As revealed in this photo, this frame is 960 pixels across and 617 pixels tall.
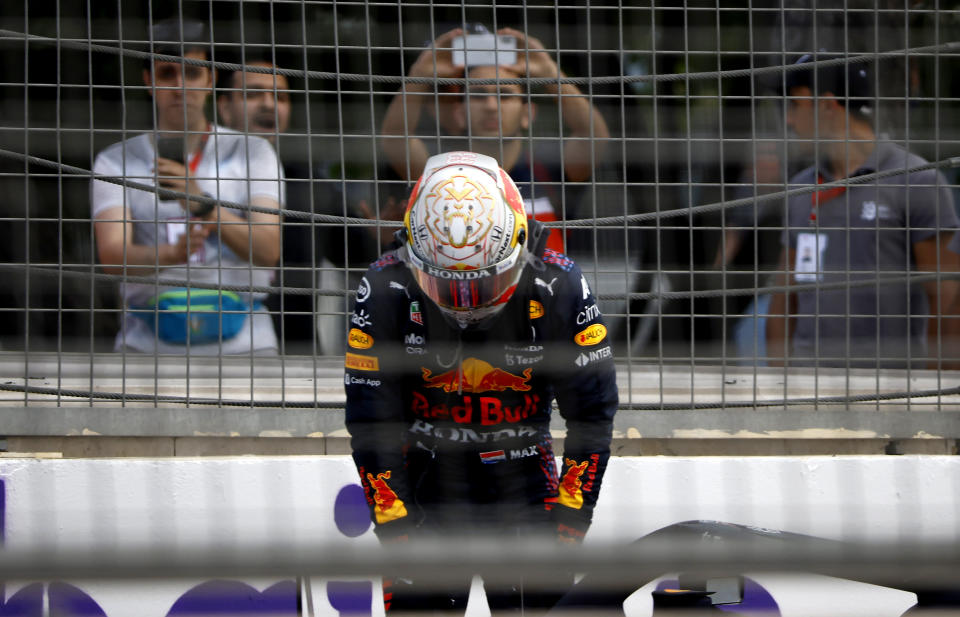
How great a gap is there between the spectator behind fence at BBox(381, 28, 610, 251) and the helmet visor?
26.7 inches

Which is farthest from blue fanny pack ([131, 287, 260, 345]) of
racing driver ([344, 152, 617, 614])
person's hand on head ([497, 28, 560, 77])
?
person's hand on head ([497, 28, 560, 77])

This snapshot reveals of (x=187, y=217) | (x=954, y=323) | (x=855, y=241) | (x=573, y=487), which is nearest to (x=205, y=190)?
(x=187, y=217)

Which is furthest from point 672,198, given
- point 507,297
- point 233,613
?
point 233,613

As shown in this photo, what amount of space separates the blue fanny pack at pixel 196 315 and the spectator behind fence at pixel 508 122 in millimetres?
654

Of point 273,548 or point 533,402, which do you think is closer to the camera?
point 273,548

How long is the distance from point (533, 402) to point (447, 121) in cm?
97

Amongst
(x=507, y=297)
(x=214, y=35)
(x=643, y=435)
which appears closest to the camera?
(x=507, y=297)

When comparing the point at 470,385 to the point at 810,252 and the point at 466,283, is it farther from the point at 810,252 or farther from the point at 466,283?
the point at 810,252

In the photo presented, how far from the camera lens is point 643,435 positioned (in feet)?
12.0

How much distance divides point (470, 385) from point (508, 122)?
95 centimetres

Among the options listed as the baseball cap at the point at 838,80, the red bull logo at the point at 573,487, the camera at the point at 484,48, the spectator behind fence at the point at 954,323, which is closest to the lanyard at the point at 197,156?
the camera at the point at 484,48

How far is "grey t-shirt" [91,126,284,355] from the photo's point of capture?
335 cm

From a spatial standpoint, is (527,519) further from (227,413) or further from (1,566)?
(1,566)

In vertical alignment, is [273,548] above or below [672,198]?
below
